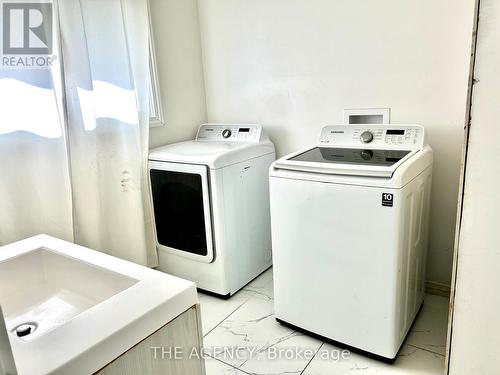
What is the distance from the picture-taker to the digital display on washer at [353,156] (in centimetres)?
167

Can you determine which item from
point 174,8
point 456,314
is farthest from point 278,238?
point 174,8

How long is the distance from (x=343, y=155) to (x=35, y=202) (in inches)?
60.5

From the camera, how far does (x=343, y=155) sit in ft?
6.04

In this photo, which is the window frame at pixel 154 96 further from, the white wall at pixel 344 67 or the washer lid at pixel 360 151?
the washer lid at pixel 360 151

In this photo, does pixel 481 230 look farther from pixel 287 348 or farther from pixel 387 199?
pixel 287 348

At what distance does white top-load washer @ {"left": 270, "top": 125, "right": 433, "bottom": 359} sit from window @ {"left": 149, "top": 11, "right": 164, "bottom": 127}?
3.64 feet

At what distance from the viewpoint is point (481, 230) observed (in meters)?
1.21

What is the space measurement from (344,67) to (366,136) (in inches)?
19.2

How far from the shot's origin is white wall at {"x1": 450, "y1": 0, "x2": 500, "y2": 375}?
1098mm

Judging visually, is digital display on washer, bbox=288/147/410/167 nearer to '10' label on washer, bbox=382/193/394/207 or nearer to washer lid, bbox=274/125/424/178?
washer lid, bbox=274/125/424/178

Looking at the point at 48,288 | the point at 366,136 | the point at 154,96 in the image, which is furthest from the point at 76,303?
the point at 154,96

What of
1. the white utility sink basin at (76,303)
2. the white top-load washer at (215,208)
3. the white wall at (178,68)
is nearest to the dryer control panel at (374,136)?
the white top-load washer at (215,208)

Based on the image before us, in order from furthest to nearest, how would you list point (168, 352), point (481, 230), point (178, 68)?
point (178, 68) < point (481, 230) < point (168, 352)

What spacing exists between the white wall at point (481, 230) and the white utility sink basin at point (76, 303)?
0.95 meters
